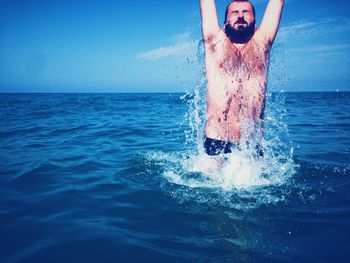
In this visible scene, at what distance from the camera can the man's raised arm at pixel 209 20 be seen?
11.8 ft

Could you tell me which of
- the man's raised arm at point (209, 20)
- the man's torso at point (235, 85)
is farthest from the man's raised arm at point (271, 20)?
the man's raised arm at point (209, 20)

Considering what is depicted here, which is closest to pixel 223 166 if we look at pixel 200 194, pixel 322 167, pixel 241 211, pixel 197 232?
pixel 200 194

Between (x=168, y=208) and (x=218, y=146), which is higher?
(x=218, y=146)

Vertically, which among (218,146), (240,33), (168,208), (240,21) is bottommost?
(168,208)

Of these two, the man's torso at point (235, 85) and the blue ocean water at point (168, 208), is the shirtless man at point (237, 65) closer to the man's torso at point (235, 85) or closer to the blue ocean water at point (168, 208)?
the man's torso at point (235, 85)

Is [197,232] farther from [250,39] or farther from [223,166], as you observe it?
[250,39]

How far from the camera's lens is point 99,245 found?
106 inches

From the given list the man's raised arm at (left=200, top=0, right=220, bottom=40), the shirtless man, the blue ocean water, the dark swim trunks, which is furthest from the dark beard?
the blue ocean water

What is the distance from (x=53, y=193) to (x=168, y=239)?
2148 mm

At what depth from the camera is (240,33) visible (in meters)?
3.51

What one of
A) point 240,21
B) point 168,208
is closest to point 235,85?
point 240,21

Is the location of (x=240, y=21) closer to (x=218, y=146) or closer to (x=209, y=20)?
(x=209, y=20)

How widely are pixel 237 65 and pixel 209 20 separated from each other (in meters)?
0.68

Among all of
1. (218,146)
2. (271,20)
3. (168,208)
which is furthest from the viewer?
(218,146)
